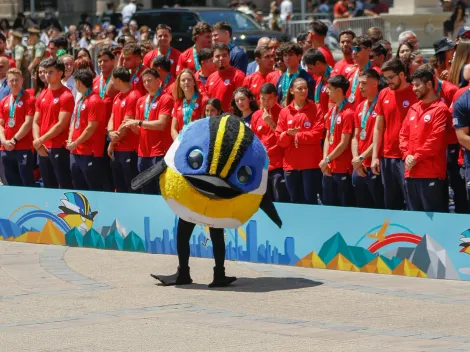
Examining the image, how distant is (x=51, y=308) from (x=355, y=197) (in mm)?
4217

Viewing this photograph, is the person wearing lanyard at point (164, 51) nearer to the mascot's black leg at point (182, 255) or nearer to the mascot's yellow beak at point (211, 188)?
the mascot's black leg at point (182, 255)

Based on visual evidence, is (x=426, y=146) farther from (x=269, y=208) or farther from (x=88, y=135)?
(x=88, y=135)

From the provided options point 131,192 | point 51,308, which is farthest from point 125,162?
point 51,308

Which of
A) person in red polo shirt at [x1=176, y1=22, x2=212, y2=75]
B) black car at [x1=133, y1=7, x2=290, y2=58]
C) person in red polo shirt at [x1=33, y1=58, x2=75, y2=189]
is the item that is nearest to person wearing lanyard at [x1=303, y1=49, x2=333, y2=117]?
person in red polo shirt at [x1=176, y1=22, x2=212, y2=75]

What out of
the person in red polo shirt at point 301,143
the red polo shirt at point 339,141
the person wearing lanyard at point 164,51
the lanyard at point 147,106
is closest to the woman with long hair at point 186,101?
the lanyard at point 147,106

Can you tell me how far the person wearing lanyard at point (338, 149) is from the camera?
13477 millimetres

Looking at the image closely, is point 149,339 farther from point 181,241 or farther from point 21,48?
point 21,48

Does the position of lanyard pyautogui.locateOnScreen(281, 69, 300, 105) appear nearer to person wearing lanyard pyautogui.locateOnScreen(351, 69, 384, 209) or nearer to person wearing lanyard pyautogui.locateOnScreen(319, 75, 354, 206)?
person wearing lanyard pyautogui.locateOnScreen(319, 75, 354, 206)

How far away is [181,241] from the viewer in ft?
38.8

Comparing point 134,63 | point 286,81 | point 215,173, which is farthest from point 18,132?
point 215,173

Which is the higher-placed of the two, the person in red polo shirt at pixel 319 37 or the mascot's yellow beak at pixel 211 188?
the person in red polo shirt at pixel 319 37

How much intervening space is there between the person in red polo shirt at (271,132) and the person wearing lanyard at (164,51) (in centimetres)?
266

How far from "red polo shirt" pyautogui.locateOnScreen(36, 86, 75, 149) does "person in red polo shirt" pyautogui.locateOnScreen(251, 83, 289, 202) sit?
2.94 metres

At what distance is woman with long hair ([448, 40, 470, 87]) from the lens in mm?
13078
